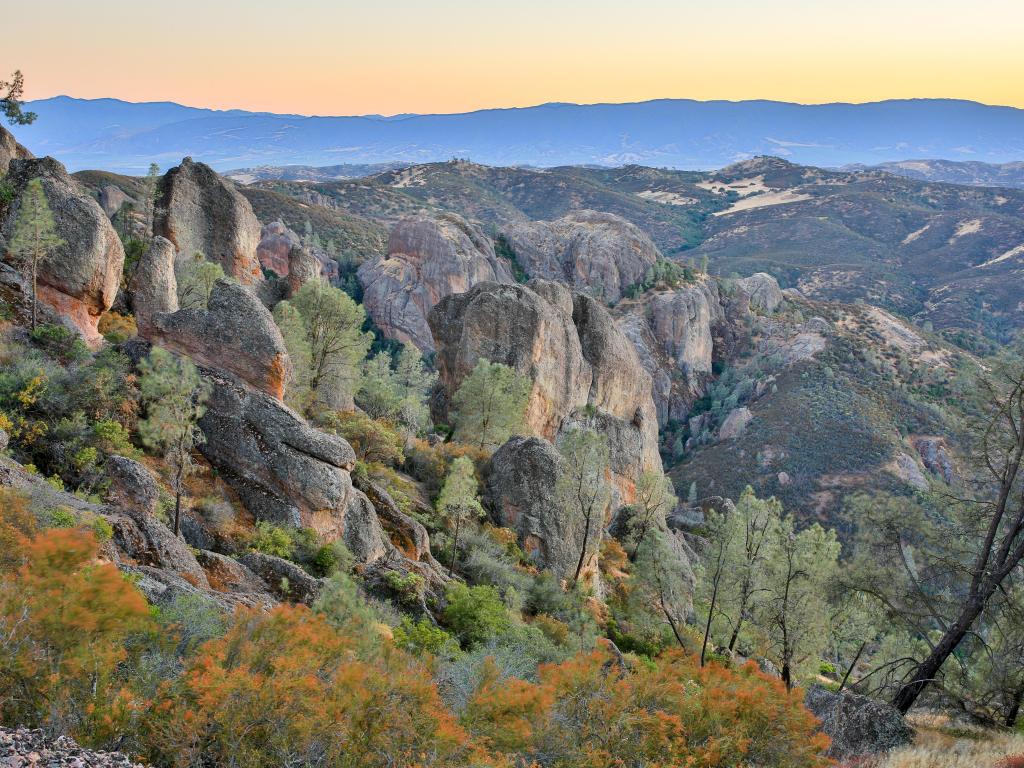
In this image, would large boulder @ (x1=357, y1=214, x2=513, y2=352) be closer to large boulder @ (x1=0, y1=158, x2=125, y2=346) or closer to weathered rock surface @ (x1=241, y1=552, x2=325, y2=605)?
large boulder @ (x1=0, y1=158, x2=125, y2=346)

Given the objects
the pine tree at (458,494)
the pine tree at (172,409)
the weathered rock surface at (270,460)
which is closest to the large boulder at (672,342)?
the pine tree at (458,494)

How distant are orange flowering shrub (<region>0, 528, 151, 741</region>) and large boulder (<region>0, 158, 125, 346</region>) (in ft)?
58.0

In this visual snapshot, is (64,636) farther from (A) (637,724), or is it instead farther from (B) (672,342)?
(B) (672,342)

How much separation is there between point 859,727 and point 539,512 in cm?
1826

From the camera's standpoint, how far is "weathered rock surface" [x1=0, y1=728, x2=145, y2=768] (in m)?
6.27

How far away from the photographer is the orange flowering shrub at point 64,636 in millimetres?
7441

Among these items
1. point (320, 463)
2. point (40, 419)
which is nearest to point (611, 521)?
point (320, 463)

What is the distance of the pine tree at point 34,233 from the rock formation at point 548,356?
2660 cm

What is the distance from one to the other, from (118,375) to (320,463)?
669 cm

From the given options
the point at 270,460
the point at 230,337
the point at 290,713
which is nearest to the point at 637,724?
the point at 290,713

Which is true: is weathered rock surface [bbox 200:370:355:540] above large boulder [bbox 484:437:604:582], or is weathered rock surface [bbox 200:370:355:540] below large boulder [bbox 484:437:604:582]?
above

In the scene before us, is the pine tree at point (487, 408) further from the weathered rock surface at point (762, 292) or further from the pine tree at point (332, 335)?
the weathered rock surface at point (762, 292)

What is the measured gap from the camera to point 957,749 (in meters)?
12.2

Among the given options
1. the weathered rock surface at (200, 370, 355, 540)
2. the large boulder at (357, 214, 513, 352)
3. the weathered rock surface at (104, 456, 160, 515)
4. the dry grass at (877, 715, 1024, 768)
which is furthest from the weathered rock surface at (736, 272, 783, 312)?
the weathered rock surface at (104, 456, 160, 515)
